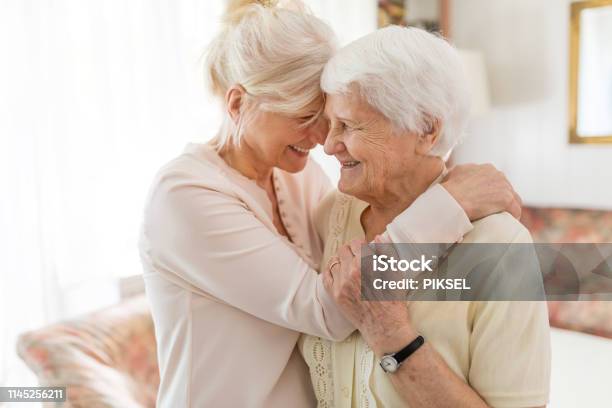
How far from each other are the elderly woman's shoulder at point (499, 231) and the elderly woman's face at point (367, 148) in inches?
6.0

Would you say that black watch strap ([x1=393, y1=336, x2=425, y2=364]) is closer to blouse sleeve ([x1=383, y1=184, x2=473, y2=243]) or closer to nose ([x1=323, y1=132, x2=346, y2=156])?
blouse sleeve ([x1=383, y1=184, x2=473, y2=243])

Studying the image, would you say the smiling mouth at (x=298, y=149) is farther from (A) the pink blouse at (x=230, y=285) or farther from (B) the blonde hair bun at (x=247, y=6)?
(B) the blonde hair bun at (x=247, y=6)

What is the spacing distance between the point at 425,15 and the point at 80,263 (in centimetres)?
258

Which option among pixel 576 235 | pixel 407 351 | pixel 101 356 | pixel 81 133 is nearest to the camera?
pixel 407 351

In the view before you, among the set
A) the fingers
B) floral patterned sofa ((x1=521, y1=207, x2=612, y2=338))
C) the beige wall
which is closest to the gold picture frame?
the beige wall

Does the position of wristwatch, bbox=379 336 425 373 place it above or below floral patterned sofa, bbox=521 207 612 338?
above

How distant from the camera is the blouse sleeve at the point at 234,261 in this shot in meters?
0.98

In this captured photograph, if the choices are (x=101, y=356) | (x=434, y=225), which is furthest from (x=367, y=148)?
(x=101, y=356)

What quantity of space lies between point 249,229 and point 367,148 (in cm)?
25

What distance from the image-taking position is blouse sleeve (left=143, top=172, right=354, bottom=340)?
3.20 ft

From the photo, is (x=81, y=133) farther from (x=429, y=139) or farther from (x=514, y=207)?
(x=514, y=207)

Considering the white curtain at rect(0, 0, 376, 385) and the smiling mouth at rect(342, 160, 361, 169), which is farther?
the white curtain at rect(0, 0, 376, 385)

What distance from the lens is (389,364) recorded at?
2.98ft

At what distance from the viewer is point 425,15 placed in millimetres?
3514
